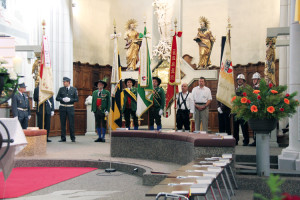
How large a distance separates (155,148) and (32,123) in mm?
6008

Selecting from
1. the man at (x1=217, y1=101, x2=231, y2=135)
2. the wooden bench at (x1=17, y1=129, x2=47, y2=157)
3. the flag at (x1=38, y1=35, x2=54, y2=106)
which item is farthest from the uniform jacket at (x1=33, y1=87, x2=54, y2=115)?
the man at (x1=217, y1=101, x2=231, y2=135)

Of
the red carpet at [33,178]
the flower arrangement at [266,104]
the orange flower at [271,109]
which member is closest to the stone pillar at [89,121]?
the red carpet at [33,178]

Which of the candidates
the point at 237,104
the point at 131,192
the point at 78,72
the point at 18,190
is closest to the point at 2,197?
the point at 18,190

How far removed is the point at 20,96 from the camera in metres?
10.2

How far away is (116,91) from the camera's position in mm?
8219

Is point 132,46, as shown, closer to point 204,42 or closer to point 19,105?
point 204,42

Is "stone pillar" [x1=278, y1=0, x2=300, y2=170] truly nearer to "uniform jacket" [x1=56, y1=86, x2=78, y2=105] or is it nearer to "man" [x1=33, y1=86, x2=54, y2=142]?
"uniform jacket" [x1=56, y1=86, x2=78, y2=105]

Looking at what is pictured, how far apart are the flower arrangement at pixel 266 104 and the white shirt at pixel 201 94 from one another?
161 inches

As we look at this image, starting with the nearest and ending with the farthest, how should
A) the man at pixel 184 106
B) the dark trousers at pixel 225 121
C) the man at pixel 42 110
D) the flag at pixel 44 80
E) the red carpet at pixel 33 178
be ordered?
the red carpet at pixel 33 178, the man at pixel 184 106, the dark trousers at pixel 225 121, the flag at pixel 44 80, the man at pixel 42 110

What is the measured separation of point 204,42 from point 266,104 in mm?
11635

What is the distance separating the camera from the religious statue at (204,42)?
16.7 metres

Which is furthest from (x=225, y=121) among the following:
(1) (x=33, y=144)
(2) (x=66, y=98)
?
(1) (x=33, y=144)

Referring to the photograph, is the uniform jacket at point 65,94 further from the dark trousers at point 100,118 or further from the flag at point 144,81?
the flag at point 144,81

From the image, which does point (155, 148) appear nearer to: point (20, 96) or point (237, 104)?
point (237, 104)
